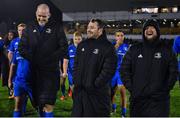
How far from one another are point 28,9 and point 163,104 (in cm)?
3573

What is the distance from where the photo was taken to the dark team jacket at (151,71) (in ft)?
15.5

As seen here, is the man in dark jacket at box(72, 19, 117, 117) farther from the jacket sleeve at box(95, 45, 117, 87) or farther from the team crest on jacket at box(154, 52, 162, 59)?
the team crest on jacket at box(154, 52, 162, 59)

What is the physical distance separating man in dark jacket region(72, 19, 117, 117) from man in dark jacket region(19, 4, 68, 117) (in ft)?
1.92

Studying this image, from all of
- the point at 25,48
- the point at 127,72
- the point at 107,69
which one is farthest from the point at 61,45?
the point at 127,72

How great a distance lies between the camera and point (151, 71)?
4.75 meters

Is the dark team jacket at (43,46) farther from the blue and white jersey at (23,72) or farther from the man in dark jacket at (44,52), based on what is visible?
the blue and white jersey at (23,72)

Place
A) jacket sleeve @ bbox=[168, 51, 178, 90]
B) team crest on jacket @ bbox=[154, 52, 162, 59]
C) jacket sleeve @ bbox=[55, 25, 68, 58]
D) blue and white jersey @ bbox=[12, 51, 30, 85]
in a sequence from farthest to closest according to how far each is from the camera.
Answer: blue and white jersey @ bbox=[12, 51, 30, 85] → jacket sleeve @ bbox=[55, 25, 68, 58] → team crest on jacket @ bbox=[154, 52, 162, 59] → jacket sleeve @ bbox=[168, 51, 178, 90]

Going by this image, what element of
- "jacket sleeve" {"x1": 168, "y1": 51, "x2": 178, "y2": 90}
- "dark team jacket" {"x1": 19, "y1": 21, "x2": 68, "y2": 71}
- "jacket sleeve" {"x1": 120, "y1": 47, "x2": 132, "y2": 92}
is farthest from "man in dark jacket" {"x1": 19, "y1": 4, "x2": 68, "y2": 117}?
"jacket sleeve" {"x1": 168, "y1": 51, "x2": 178, "y2": 90}

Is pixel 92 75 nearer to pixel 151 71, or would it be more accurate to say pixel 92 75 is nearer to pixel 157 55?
pixel 151 71

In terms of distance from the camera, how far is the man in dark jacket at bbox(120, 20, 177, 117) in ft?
15.5

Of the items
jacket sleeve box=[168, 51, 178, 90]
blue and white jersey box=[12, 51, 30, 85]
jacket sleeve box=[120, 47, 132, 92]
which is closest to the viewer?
jacket sleeve box=[168, 51, 178, 90]

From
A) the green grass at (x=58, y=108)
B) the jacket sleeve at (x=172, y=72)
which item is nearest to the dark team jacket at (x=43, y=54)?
the jacket sleeve at (x=172, y=72)

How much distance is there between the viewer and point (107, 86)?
5211 millimetres

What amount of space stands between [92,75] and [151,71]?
2.42ft
